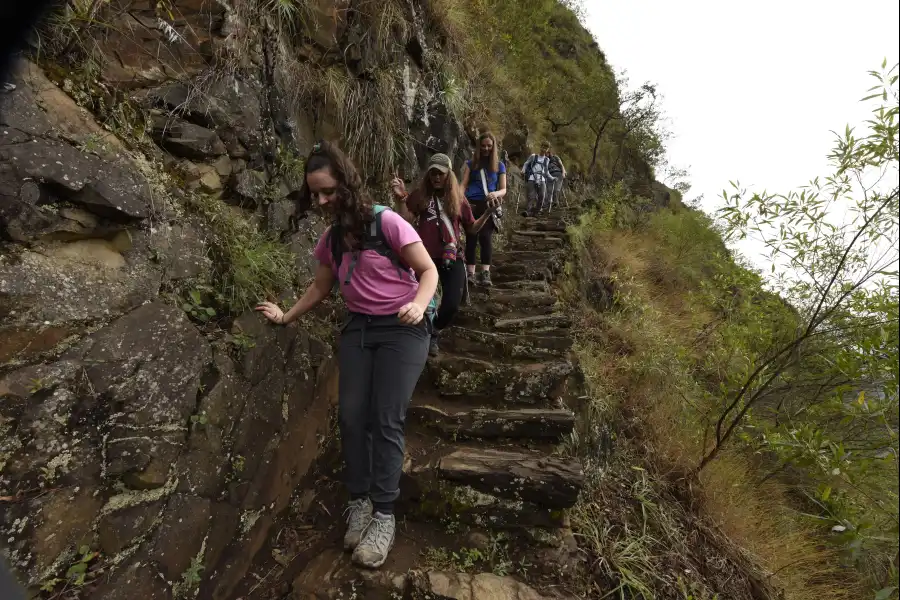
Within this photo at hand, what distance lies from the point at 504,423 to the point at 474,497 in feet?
2.16

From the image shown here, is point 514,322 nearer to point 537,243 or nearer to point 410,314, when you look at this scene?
point 410,314

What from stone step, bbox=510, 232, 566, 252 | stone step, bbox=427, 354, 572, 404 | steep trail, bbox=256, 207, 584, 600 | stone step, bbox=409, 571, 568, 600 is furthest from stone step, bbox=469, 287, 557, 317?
stone step, bbox=409, 571, 568, 600

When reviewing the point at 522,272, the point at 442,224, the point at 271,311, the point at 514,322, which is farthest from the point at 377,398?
the point at 522,272

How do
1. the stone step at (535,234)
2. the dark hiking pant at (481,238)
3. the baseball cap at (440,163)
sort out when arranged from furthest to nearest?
the stone step at (535,234), the dark hiking pant at (481,238), the baseball cap at (440,163)

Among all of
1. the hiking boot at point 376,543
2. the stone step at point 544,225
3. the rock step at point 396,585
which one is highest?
the stone step at point 544,225

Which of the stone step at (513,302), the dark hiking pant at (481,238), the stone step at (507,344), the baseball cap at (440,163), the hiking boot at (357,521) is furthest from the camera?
the dark hiking pant at (481,238)

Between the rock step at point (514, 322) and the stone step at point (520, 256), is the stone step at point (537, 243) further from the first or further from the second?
the rock step at point (514, 322)

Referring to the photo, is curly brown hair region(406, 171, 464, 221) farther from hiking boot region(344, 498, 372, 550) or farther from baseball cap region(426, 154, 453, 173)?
hiking boot region(344, 498, 372, 550)

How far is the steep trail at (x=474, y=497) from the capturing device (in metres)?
2.37

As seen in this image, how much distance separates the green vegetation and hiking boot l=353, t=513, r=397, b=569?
4.27 feet

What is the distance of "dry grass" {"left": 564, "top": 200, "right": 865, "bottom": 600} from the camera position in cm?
290

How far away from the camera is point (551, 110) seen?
1397 centimetres

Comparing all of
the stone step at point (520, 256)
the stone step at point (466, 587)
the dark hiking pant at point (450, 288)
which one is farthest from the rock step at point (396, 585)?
the stone step at point (520, 256)

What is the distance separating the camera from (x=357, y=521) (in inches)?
98.7
